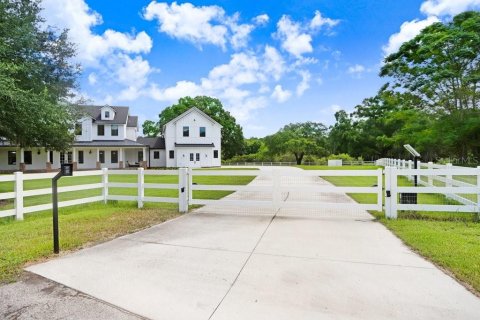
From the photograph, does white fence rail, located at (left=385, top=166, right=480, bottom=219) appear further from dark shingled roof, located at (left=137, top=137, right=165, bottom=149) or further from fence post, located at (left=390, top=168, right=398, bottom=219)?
dark shingled roof, located at (left=137, top=137, right=165, bottom=149)

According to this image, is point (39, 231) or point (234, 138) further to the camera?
point (234, 138)

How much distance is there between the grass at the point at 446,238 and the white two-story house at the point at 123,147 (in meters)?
31.4

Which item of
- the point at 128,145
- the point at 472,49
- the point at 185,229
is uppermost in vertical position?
the point at 472,49

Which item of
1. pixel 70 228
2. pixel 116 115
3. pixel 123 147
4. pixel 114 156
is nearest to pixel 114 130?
pixel 116 115

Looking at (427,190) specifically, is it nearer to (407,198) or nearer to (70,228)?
(407,198)

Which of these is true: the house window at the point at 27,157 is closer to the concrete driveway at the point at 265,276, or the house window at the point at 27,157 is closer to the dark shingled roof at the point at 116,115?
the dark shingled roof at the point at 116,115

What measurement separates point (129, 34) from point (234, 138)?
34.8 meters

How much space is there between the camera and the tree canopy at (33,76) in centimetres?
938

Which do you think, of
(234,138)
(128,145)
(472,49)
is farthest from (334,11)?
(234,138)

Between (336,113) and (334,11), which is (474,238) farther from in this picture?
(336,113)

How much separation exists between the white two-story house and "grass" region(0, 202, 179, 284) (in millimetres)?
27807

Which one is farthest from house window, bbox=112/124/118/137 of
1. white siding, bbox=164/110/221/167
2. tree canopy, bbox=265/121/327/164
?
tree canopy, bbox=265/121/327/164

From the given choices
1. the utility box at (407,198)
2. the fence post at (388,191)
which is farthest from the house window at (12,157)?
the utility box at (407,198)

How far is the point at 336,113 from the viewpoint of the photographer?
66062mm
